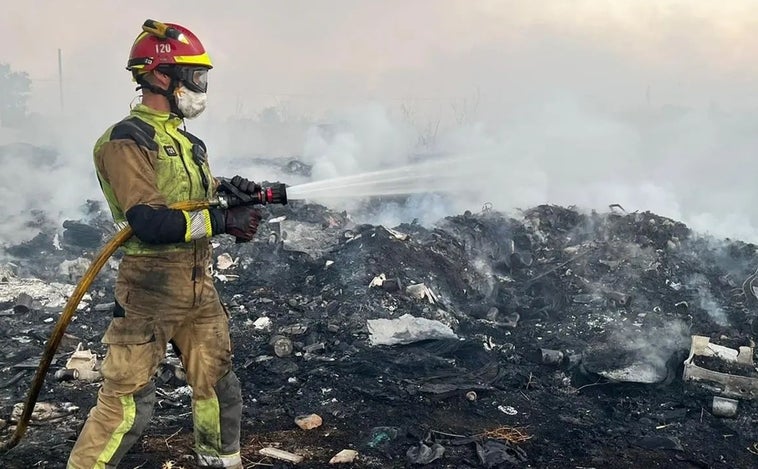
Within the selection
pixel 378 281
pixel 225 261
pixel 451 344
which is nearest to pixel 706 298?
pixel 451 344

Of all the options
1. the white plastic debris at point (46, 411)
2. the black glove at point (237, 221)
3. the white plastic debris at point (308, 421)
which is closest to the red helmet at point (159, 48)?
the black glove at point (237, 221)

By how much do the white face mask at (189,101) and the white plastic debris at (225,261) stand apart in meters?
5.70

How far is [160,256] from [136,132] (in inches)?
23.9

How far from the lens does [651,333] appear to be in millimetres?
6352

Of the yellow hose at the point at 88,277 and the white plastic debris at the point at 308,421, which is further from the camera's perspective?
the white plastic debris at the point at 308,421

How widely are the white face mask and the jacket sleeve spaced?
0.38 metres

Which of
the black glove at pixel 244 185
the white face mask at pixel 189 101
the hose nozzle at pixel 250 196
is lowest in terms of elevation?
the hose nozzle at pixel 250 196

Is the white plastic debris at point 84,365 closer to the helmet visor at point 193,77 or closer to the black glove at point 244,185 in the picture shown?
the black glove at point 244,185

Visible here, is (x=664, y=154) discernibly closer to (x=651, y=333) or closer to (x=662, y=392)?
(x=651, y=333)

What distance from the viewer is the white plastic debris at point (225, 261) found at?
8.58m

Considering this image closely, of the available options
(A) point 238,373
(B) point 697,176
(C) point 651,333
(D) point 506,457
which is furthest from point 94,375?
(B) point 697,176

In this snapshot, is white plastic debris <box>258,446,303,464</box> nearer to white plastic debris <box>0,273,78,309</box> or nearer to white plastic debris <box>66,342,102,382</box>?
white plastic debris <box>66,342,102,382</box>

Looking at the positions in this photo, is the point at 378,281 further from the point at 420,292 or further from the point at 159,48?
the point at 159,48

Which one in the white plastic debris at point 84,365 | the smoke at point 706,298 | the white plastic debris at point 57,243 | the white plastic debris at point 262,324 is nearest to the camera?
the white plastic debris at point 84,365
